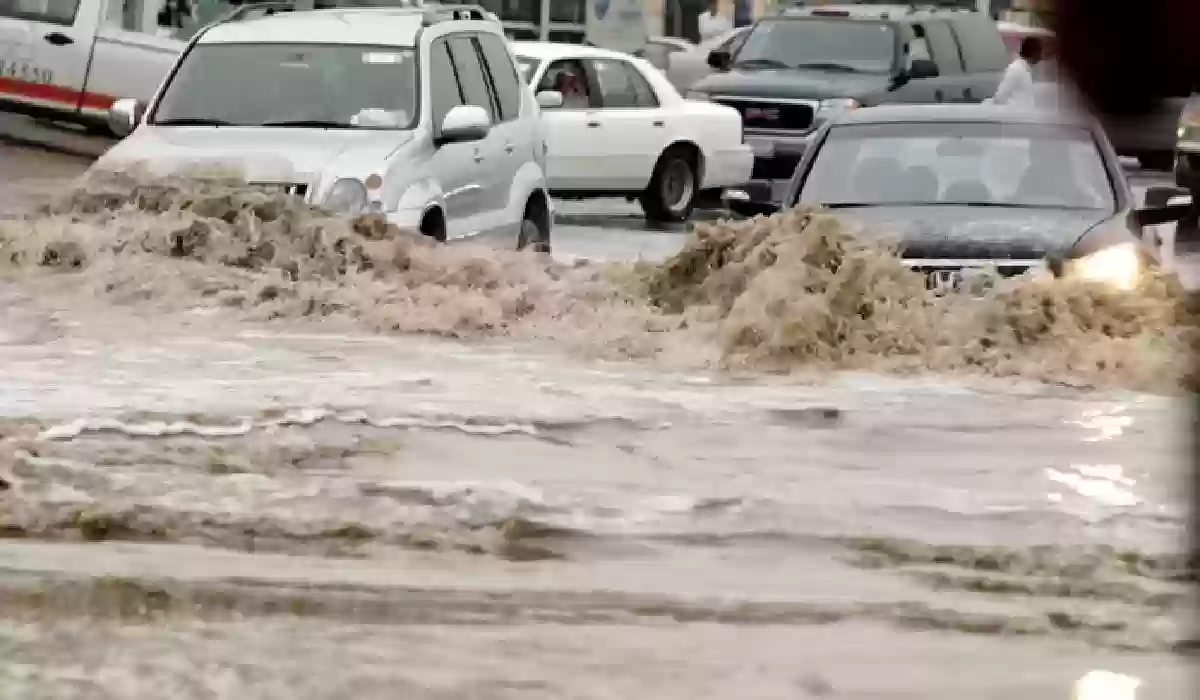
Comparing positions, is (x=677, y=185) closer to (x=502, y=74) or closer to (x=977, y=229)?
(x=502, y=74)

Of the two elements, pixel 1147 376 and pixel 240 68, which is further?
pixel 240 68

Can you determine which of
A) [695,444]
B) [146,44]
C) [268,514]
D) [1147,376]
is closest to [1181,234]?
[146,44]

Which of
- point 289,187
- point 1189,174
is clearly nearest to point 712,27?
point 1189,174

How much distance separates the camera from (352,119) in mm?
9578

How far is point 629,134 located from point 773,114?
2.00 meters

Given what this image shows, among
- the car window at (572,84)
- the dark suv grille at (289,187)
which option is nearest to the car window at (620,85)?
the car window at (572,84)

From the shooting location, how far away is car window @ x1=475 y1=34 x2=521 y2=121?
1109 cm

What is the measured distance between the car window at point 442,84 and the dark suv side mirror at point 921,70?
8579mm

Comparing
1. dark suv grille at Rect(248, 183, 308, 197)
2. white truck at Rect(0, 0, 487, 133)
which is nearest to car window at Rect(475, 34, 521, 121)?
dark suv grille at Rect(248, 183, 308, 197)

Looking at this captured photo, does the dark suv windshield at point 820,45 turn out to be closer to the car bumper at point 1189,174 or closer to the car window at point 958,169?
the car bumper at point 1189,174

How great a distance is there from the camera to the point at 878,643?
155 inches

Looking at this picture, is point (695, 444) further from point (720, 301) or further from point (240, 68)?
point (240, 68)

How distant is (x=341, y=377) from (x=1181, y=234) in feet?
36.8

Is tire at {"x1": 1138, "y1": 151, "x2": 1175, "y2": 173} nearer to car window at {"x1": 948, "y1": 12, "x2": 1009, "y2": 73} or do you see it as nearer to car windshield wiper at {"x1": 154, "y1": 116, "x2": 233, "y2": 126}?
A: car windshield wiper at {"x1": 154, "y1": 116, "x2": 233, "y2": 126}
